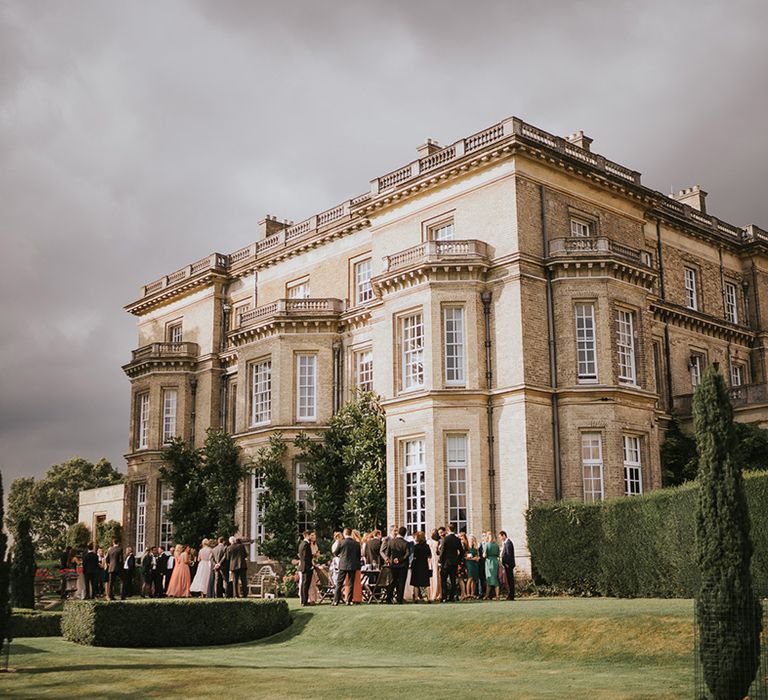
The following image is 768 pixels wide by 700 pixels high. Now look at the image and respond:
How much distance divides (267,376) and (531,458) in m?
12.6

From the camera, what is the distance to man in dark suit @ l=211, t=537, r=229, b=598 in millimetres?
24623

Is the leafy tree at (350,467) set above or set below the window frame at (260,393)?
below

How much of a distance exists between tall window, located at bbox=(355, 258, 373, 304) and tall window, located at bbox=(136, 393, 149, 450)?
1271cm

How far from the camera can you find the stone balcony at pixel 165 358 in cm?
4191

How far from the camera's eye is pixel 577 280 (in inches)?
1137

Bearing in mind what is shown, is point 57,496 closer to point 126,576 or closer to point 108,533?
point 108,533

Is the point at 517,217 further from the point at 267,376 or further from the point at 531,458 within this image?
the point at 267,376

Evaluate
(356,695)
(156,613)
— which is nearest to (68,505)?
(156,613)

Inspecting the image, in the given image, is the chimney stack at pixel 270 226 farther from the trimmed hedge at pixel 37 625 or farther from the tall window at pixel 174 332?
the trimmed hedge at pixel 37 625

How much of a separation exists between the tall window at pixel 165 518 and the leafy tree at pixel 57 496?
51.6 m

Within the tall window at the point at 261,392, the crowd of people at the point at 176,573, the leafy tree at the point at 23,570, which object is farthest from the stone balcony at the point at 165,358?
the leafy tree at the point at 23,570

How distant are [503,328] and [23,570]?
1538 cm

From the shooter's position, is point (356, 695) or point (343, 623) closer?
point (356, 695)

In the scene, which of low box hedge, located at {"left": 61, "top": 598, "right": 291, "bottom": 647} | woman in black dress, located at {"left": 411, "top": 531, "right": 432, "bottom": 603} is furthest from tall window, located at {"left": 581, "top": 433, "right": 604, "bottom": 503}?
low box hedge, located at {"left": 61, "top": 598, "right": 291, "bottom": 647}
